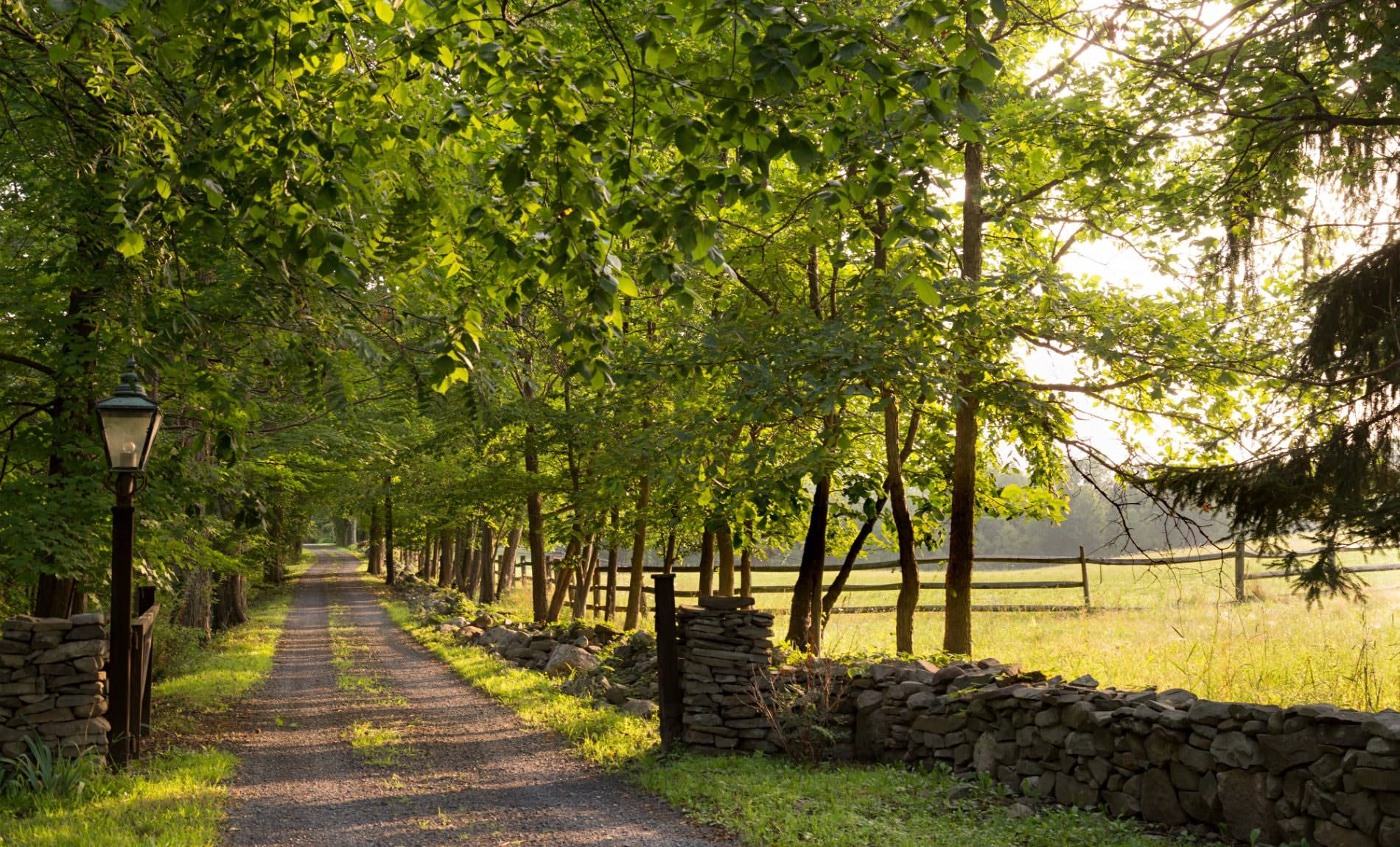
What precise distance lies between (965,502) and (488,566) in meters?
19.5

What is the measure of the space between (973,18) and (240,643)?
18.1 metres

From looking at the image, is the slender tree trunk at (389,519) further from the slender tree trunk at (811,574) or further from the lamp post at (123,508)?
the lamp post at (123,508)

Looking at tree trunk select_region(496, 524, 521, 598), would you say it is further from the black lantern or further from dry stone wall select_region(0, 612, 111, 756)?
the black lantern

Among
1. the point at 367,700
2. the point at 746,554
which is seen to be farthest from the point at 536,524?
the point at 367,700

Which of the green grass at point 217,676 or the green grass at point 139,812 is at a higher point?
the green grass at point 139,812

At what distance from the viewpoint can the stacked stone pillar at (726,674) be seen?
845 cm

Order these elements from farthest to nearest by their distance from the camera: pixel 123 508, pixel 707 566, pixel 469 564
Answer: pixel 469 564, pixel 707 566, pixel 123 508

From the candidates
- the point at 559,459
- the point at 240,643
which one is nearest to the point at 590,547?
the point at 559,459

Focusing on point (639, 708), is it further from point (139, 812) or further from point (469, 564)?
point (469, 564)

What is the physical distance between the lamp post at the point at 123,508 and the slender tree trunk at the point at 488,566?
18.6 metres

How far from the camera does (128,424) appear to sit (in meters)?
7.27

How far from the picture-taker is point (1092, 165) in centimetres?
763

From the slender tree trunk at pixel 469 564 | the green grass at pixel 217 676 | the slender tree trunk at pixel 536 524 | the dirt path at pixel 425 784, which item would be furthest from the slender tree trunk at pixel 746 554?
the slender tree trunk at pixel 469 564

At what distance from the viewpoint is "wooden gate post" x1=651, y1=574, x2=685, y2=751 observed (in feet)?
28.2
